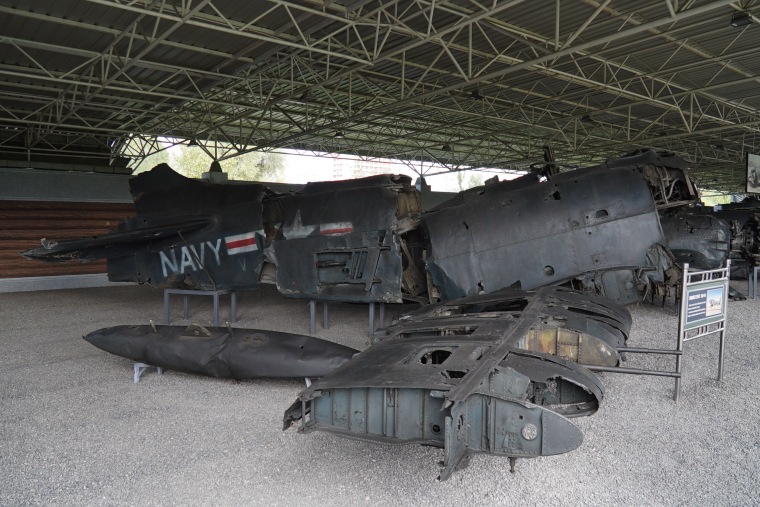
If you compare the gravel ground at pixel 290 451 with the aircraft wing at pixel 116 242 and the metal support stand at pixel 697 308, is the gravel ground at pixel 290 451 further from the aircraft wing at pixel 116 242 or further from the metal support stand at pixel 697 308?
the aircraft wing at pixel 116 242

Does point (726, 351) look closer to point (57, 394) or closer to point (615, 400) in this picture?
point (615, 400)

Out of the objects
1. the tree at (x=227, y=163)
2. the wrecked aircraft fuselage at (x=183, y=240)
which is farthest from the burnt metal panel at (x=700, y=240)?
the tree at (x=227, y=163)

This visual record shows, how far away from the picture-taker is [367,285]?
10117 millimetres

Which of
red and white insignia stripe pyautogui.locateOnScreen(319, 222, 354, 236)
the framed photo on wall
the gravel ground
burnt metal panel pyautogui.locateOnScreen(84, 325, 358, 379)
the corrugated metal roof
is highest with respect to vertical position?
the corrugated metal roof

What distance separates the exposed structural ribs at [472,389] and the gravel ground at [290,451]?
2.07 feet

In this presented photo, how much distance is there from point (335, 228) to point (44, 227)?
14294mm

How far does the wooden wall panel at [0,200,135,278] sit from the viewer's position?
1844 centimetres

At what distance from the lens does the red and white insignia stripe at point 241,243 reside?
36.9 feet

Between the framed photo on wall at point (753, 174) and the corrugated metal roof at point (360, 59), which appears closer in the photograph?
the corrugated metal roof at point (360, 59)

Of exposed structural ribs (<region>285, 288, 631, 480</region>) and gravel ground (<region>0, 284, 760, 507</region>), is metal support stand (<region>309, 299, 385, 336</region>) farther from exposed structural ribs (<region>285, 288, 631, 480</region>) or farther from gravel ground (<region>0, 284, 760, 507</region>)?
exposed structural ribs (<region>285, 288, 631, 480</region>)

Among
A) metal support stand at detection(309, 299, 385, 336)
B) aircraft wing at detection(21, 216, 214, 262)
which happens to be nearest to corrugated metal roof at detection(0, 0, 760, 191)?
aircraft wing at detection(21, 216, 214, 262)

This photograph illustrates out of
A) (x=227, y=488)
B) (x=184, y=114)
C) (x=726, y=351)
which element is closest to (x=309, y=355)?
(x=227, y=488)

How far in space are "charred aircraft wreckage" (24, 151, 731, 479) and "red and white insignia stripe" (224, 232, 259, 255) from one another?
3cm

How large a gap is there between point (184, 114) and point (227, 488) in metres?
20.4
